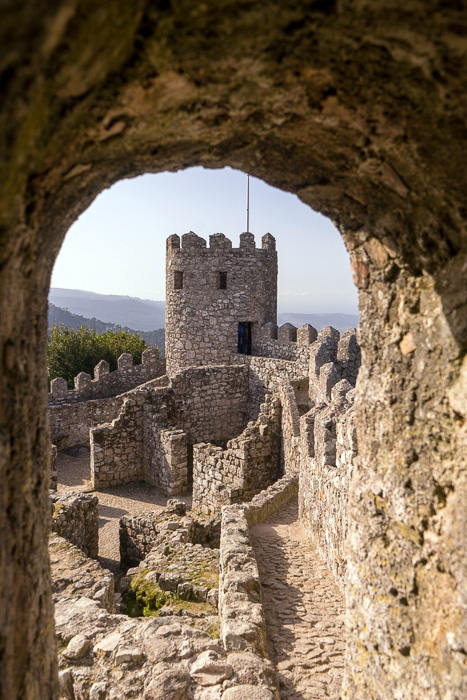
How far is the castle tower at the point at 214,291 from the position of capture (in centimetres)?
1426

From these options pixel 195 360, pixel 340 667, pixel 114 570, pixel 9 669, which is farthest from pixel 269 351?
pixel 9 669

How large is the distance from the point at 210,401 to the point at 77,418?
4358 millimetres

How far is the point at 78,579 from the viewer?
4.86 meters

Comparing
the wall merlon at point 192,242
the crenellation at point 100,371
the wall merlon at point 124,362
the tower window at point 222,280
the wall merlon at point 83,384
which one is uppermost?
the wall merlon at point 192,242

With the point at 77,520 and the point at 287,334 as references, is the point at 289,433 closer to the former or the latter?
the point at 77,520

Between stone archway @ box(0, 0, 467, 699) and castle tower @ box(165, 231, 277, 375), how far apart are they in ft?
40.0

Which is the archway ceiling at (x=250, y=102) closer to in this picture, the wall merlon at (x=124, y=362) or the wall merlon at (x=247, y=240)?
the wall merlon at (x=247, y=240)

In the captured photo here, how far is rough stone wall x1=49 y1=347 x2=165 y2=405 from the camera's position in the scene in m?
14.4

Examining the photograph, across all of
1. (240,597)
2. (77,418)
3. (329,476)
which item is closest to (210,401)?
(77,418)

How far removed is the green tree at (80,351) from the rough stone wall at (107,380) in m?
5.09

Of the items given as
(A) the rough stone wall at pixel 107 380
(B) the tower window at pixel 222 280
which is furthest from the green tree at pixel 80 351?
(B) the tower window at pixel 222 280

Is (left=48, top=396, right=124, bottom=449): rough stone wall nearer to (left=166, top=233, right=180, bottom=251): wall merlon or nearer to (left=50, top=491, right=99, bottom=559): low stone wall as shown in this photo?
(left=166, top=233, right=180, bottom=251): wall merlon

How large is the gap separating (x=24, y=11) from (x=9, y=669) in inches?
66.6

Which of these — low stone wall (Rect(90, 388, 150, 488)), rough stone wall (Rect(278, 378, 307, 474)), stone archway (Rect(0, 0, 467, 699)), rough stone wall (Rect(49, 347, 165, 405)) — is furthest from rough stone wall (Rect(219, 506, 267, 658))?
rough stone wall (Rect(49, 347, 165, 405))
